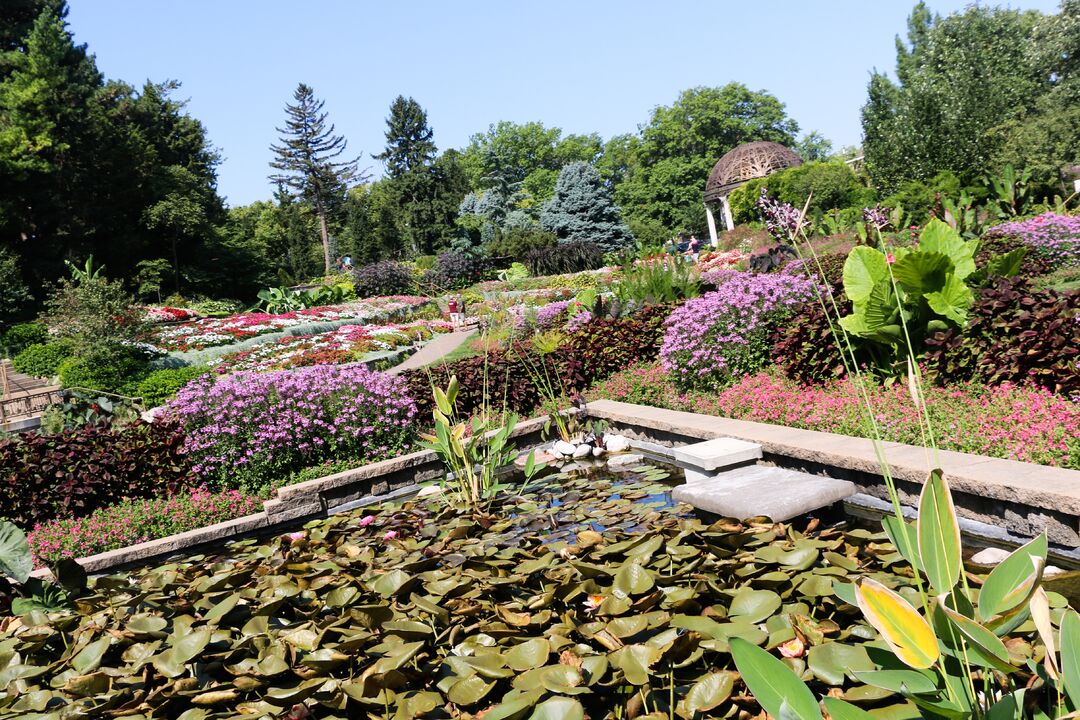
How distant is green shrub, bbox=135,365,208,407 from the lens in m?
10.1

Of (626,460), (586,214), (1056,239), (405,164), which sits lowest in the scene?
(626,460)

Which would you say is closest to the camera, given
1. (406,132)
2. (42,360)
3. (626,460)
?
(626,460)

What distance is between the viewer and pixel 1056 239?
969 cm

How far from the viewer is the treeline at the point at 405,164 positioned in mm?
20188

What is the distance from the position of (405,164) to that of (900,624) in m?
48.6

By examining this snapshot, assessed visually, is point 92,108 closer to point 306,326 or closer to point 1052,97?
point 306,326

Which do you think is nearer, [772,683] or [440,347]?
[772,683]

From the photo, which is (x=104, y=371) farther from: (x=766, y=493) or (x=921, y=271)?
(x=921, y=271)

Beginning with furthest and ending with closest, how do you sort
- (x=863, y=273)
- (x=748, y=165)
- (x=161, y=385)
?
(x=748, y=165), (x=161, y=385), (x=863, y=273)

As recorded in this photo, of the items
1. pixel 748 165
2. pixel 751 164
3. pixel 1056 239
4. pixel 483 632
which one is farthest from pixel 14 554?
pixel 751 164

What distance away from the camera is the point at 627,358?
7688 millimetres

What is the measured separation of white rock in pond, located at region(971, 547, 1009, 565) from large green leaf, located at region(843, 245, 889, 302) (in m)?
2.21

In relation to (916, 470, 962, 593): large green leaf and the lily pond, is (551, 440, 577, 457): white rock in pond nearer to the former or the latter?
the lily pond

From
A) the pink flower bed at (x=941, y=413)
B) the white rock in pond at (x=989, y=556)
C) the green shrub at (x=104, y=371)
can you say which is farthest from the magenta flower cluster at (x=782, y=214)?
the green shrub at (x=104, y=371)
